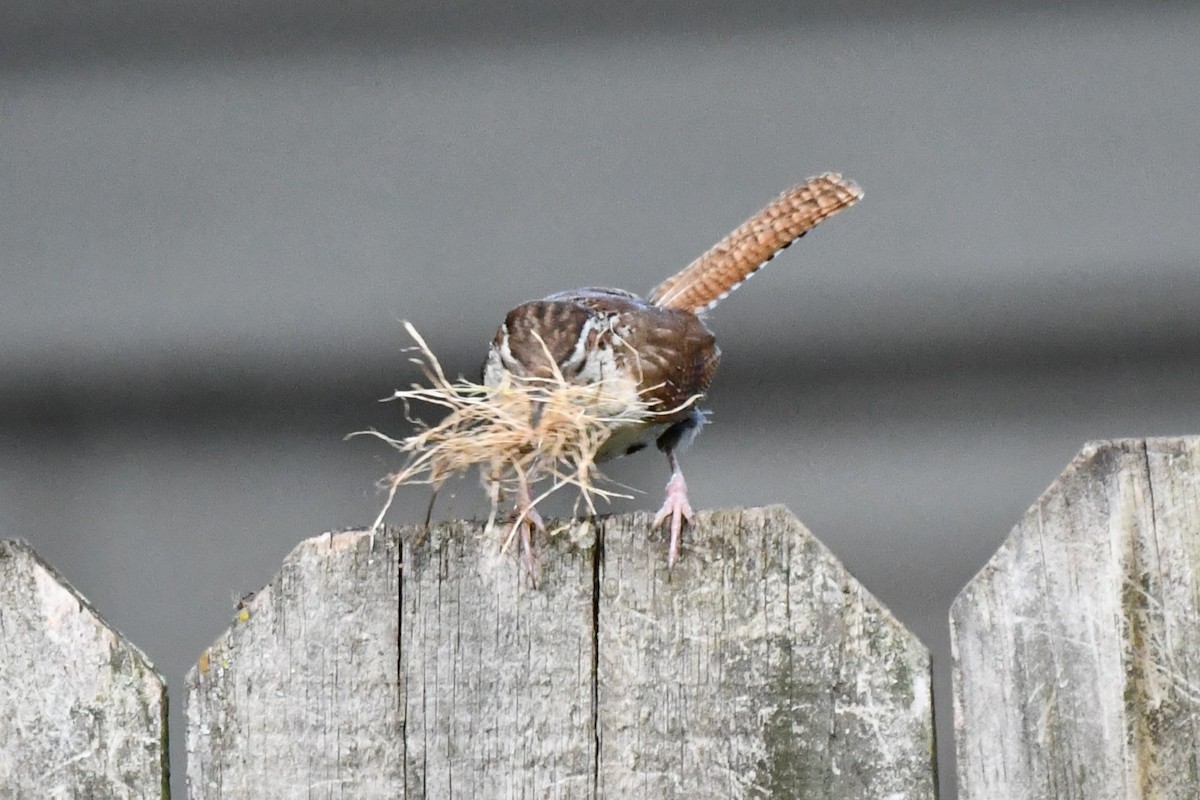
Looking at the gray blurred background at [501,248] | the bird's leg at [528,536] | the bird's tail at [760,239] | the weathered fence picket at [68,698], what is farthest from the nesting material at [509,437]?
the gray blurred background at [501,248]

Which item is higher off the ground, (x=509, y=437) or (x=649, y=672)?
(x=509, y=437)

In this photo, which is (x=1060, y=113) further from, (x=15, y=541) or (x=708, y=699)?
(x=15, y=541)

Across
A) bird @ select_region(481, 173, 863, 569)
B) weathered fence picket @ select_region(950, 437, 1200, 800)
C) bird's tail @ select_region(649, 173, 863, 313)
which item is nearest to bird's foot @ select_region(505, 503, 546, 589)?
bird @ select_region(481, 173, 863, 569)

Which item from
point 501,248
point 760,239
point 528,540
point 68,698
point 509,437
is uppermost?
point 501,248

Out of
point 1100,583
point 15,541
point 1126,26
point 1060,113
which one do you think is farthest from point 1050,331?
point 15,541

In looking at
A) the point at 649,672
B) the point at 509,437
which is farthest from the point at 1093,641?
the point at 509,437

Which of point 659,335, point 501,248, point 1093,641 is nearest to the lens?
point 1093,641

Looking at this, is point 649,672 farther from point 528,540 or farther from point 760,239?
point 760,239

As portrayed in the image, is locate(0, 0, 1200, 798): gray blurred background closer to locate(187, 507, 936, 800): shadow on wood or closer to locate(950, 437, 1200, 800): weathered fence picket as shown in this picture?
locate(187, 507, 936, 800): shadow on wood

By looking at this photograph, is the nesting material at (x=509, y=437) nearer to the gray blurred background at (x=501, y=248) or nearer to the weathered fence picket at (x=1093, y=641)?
the weathered fence picket at (x=1093, y=641)
